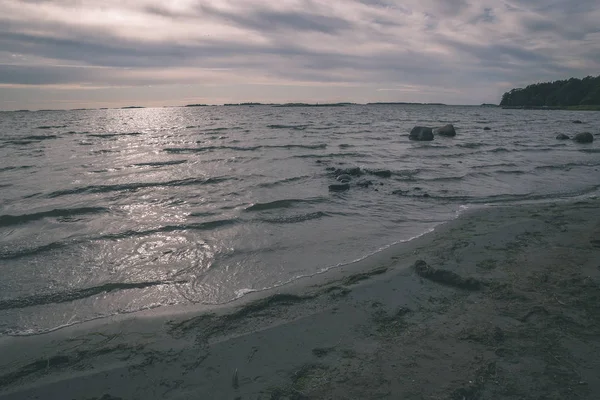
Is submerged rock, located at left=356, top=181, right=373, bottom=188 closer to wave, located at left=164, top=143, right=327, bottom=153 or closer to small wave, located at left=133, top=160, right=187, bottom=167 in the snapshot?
small wave, located at left=133, top=160, right=187, bottom=167

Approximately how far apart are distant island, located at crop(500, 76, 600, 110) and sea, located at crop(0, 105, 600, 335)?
89.9 m

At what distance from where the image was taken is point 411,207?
Result: 10.9 m

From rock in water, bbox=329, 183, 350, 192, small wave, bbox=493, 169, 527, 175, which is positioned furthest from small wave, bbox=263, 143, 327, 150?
rock in water, bbox=329, 183, 350, 192

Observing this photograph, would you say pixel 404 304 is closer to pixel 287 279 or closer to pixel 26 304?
pixel 287 279

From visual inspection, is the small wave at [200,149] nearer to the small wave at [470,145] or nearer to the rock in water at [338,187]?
the rock in water at [338,187]

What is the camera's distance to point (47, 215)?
9609 millimetres

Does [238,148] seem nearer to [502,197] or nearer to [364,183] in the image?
[364,183]

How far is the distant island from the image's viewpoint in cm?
9299

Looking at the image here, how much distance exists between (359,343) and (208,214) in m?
6.52

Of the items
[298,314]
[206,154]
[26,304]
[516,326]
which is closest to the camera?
[516,326]

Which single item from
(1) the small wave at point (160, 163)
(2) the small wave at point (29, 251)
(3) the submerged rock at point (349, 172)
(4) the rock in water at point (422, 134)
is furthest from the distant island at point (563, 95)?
(2) the small wave at point (29, 251)

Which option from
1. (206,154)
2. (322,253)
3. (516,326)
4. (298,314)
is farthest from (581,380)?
(206,154)

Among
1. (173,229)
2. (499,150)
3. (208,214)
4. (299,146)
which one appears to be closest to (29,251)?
(173,229)

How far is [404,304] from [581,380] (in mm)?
2108
